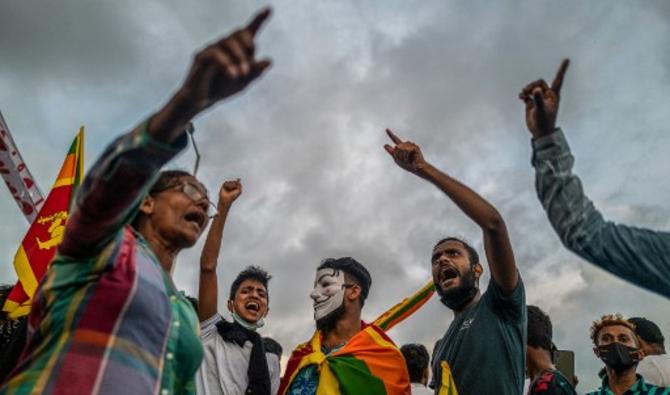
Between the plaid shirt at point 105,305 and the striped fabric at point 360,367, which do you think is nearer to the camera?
the plaid shirt at point 105,305

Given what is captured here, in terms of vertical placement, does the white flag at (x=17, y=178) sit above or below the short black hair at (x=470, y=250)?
above

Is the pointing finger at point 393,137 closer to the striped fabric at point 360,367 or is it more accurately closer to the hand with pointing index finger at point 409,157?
the hand with pointing index finger at point 409,157

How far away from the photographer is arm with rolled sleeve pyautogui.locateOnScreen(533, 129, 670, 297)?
2.09 meters

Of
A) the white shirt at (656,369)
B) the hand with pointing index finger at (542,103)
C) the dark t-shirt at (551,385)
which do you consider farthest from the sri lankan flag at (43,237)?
the white shirt at (656,369)

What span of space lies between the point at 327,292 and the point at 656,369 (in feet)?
7.96

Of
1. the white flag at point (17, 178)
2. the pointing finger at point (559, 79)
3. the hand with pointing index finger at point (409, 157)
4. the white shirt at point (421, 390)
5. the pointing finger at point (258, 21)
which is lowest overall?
the white shirt at point (421, 390)

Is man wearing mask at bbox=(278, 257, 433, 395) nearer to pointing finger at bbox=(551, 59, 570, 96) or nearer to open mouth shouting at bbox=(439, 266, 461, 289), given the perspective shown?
open mouth shouting at bbox=(439, 266, 461, 289)

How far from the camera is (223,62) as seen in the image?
161 cm

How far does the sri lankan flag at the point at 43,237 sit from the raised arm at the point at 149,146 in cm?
405

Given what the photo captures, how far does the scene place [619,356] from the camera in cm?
463

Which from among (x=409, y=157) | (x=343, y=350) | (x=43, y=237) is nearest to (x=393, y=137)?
(x=409, y=157)

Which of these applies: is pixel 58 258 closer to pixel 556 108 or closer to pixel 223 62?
pixel 223 62

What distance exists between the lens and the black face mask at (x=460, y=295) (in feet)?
13.6

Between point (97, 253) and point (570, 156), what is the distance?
1.58 metres
